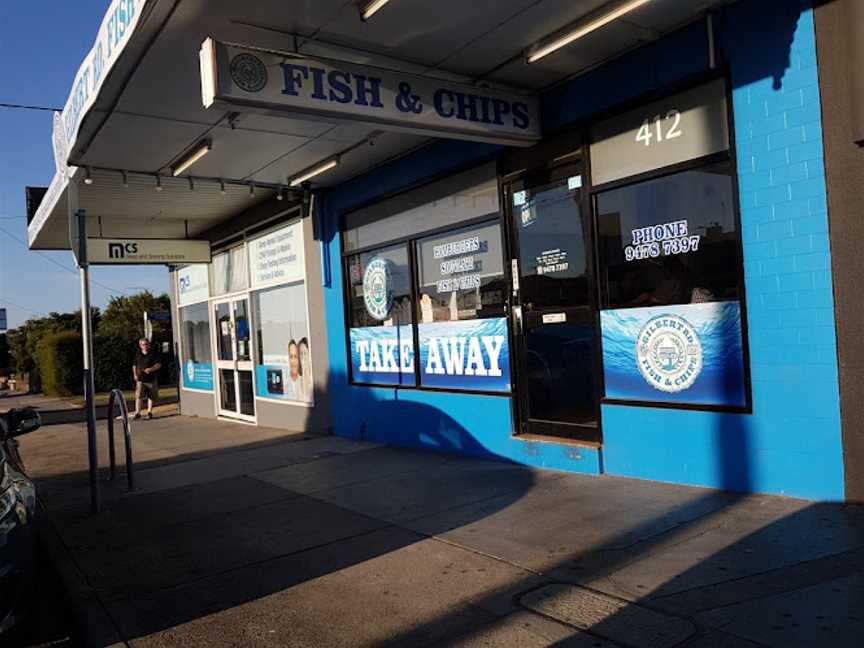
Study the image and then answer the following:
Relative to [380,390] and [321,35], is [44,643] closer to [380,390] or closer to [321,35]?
[321,35]

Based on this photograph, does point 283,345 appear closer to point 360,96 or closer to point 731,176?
point 360,96

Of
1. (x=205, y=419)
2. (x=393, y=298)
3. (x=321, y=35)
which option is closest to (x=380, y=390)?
(x=393, y=298)

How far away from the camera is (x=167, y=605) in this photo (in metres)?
4.32

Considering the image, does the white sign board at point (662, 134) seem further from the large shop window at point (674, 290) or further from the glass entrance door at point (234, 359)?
the glass entrance door at point (234, 359)

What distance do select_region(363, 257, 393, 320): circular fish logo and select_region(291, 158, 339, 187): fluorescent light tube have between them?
1316 mm

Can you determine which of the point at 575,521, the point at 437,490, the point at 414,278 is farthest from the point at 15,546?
the point at 414,278

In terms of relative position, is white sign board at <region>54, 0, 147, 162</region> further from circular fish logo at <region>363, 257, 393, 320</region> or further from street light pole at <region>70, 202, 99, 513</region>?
circular fish logo at <region>363, 257, 393, 320</region>

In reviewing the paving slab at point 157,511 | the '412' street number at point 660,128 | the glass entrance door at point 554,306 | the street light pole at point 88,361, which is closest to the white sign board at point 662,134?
the '412' street number at point 660,128

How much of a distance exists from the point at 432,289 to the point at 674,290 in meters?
3.36

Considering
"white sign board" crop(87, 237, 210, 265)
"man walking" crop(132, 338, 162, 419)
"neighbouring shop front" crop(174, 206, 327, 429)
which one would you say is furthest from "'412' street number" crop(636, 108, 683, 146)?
"man walking" crop(132, 338, 162, 419)

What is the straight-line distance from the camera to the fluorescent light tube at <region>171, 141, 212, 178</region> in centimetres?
804

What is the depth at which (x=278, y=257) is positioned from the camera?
38.2 ft

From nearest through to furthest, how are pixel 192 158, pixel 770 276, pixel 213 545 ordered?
pixel 770 276 → pixel 213 545 → pixel 192 158

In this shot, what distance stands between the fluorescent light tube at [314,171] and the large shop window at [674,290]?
3.62 m
